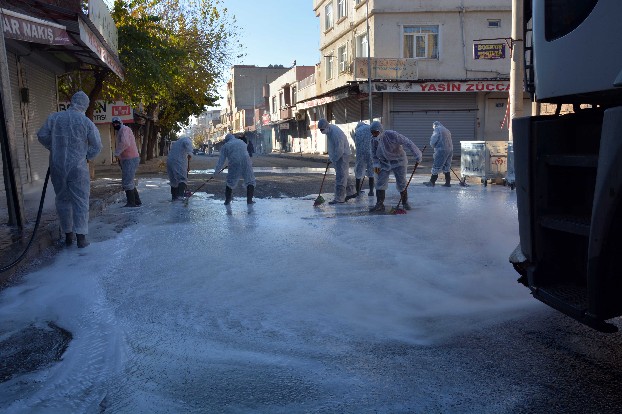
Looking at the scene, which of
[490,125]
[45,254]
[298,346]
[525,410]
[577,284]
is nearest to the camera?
[525,410]

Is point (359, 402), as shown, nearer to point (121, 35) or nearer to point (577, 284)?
→ point (577, 284)

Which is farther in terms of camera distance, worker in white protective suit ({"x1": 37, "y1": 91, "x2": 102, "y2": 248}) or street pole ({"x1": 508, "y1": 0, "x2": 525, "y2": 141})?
street pole ({"x1": 508, "y1": 0, "x2": 525, "y2": 141})

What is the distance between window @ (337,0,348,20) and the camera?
3453 centimetres

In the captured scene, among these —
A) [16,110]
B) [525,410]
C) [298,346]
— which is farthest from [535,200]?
[16,110]

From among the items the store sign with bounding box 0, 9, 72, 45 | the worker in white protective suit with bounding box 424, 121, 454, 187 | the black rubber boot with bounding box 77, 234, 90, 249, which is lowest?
the black rubber boot with bounding box 77, 234, 90, 249

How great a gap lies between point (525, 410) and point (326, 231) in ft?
17.6

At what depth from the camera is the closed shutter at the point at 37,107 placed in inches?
591

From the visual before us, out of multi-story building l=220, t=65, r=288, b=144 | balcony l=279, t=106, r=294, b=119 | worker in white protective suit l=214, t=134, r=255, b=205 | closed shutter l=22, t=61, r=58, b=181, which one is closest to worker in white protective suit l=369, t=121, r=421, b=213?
worker in white protective suit l=214, t=134, r=255, b=205

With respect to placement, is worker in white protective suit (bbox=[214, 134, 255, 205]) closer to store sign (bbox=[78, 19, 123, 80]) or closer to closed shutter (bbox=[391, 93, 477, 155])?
store sign (bbox=[78, 19, 123, 80])

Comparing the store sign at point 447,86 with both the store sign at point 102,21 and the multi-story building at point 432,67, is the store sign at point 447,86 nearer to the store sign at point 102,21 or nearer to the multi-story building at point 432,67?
the multi-story building at point 432,67

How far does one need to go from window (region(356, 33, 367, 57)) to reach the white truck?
30331 mm

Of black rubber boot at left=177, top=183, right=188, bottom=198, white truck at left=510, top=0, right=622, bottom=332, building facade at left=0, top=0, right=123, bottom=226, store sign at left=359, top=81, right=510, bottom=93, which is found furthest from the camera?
store sign at left=359, top=81, right=510, bottom=93

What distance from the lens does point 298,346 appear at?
358cm

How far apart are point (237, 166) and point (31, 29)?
4563 millimetres
